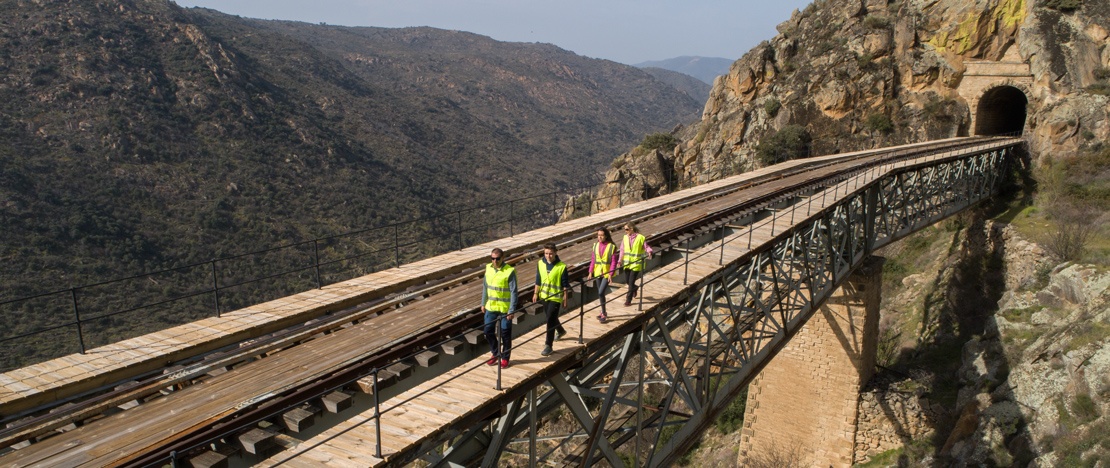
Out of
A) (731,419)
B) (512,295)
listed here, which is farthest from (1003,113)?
→ (512,295)

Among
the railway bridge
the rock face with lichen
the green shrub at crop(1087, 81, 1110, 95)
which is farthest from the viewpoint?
the rock face with lichen

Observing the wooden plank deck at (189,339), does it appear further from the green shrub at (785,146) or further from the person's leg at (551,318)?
the green shrub at (785,146)

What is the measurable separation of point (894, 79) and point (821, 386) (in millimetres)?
27354

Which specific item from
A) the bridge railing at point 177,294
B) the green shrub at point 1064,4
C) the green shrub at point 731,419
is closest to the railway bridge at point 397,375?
the bridge railing at point 177,294

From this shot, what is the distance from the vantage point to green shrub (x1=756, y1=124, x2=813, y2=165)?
128 ft

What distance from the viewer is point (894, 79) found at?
39.2 m

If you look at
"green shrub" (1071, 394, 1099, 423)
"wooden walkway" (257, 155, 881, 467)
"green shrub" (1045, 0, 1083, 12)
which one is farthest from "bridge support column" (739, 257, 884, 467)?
"green shrub" (1045, 0, 1083, 12)

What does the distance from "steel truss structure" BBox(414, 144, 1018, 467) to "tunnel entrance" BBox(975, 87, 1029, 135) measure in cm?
1295

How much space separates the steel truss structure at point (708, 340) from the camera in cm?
815

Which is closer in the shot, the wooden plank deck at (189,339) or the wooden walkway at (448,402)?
the wooden walkway at (448,402)

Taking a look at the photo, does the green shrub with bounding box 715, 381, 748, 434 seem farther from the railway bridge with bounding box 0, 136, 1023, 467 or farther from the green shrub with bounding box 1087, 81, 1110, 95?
the green shrub with bounding box 1087, 81, 1110, 95

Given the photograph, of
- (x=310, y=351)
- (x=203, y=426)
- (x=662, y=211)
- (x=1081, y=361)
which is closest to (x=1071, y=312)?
(x=1081, y=361)

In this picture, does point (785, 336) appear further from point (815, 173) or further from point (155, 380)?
point (815, 173)

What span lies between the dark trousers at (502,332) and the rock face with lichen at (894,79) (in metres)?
30.1
